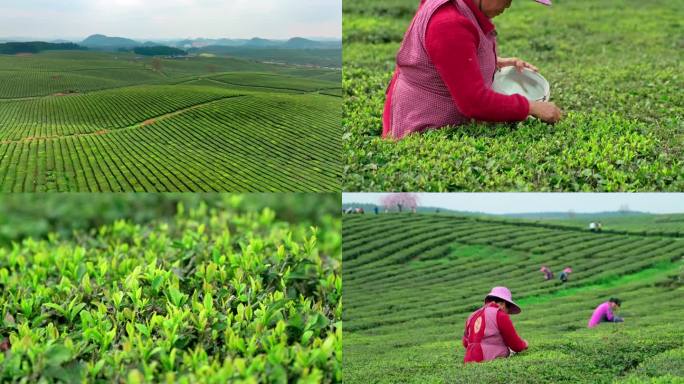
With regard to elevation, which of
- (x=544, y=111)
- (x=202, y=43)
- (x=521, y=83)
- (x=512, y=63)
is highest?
(x=202, y=43)

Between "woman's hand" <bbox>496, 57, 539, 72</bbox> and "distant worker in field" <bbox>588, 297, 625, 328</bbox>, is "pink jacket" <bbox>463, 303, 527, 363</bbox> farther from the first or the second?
"woman's hand" <bbox>496, 57, 539, 72</bbox>

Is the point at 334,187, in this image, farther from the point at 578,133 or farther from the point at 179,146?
the point at 578,133

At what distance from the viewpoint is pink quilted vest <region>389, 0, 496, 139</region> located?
466 centimetres

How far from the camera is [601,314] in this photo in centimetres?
469

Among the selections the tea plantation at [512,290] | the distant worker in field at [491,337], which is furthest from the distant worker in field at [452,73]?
the distant worker in field at [491,337]

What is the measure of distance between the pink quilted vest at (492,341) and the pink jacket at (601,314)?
2.15 ft

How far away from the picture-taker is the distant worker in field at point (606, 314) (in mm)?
4656

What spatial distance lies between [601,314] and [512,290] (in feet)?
1.83

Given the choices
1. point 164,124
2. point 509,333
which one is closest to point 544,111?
point 509,333

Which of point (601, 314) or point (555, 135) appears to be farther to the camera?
point (555, 135)

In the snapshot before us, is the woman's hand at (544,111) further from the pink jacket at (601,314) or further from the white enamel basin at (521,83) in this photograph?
the pink jacket at (601,314)

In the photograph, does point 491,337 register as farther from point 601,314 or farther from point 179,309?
point 179,309

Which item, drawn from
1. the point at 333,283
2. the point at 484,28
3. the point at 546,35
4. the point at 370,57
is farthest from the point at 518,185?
the point at 546,35

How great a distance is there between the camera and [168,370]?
3.26 m
